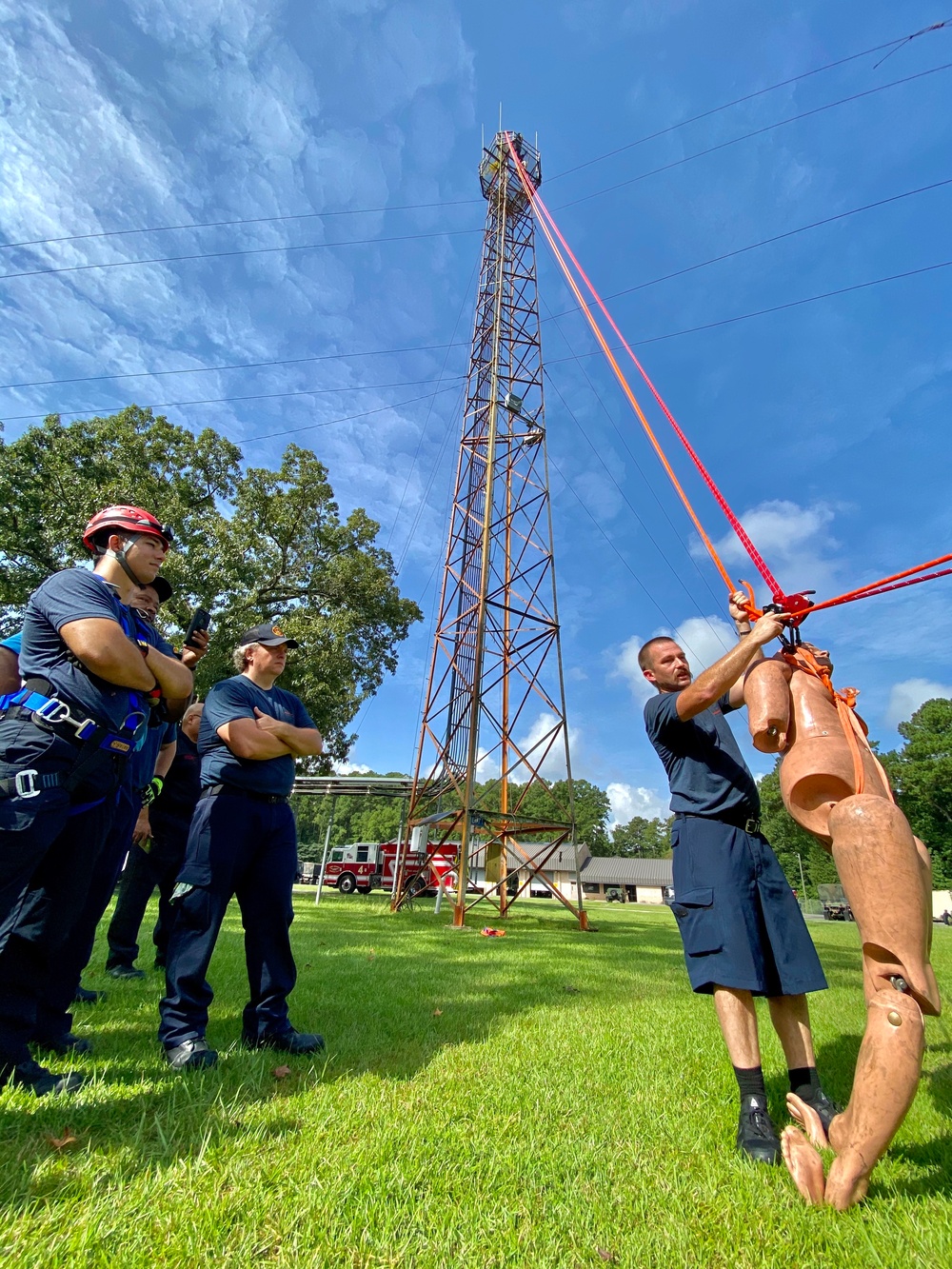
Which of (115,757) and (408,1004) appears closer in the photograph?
(115,757)

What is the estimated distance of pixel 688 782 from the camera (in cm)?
264

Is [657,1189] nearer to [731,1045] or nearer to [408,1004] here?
[731,1045]

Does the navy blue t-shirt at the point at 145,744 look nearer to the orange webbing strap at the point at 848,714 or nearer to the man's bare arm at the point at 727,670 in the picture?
the man's bare arm at the point at 727,670

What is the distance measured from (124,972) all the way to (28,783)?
3.17 metres

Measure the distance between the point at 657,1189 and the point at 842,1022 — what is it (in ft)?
10.9

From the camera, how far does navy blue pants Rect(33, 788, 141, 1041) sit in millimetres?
2492

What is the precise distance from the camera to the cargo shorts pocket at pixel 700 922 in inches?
89.9

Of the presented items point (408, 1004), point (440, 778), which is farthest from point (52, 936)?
point (440, 778)

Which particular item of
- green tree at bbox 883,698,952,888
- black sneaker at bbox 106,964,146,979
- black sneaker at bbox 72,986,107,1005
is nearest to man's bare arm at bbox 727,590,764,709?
black sneaker at bbox 72,986,107,1005

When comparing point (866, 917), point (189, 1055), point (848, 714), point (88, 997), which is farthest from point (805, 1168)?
point (88, 997)

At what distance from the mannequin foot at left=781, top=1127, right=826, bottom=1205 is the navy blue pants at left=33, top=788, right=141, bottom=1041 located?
2.53 m

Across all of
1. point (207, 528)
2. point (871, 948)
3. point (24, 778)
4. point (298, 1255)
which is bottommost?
point (298, 1255)

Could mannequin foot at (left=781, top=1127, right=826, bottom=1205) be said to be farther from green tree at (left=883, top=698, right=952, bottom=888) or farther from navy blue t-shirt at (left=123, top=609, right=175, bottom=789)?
green tree at (left=883, top=698, right=952, bottom=888)

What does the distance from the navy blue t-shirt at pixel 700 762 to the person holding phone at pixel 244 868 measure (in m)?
1.61
